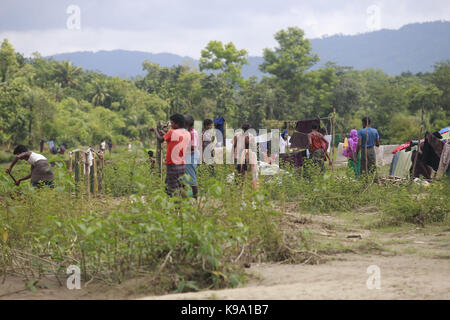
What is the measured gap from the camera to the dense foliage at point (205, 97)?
140 feet

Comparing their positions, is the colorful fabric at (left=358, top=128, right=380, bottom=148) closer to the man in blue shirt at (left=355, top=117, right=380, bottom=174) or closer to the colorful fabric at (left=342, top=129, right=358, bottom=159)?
the man in blue shirt at (left=355, top=117, right=380, bottom=174)

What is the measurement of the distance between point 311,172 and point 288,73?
57.7 meters

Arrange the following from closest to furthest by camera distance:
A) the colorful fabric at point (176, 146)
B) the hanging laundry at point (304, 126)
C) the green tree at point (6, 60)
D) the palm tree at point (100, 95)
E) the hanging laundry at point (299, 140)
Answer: the colorful fabric at point (176, 146) < the hanging laundry at point (299, 140) < the hanging laundry at point (304, 126) < the green tree at point (6, 60) < the palm tree at point (100, 95)

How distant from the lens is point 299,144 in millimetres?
14305

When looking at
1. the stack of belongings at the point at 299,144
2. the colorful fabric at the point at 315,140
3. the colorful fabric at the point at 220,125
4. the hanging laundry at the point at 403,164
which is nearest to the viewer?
the colorful fabric at the point at 315,140

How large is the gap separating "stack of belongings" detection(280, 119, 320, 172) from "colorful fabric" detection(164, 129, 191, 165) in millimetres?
6155

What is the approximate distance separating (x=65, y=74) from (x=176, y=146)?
66.3 m

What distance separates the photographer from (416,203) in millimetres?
7660

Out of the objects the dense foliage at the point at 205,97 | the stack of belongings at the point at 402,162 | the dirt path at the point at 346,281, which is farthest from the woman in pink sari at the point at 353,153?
the dense foliage at the point at 205,97

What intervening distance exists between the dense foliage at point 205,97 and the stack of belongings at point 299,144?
2028 centimetres

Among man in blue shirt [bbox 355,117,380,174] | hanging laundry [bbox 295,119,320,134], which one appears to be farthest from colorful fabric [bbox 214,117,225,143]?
hanging laundry [bbox 295,119,320,134]

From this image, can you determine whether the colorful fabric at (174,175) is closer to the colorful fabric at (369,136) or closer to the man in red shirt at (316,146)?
the man in red shirt at (316,146)

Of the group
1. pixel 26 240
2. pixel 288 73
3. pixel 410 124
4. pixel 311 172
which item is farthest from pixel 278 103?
pixel 26 240

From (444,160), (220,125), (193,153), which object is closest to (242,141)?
(193,153)
